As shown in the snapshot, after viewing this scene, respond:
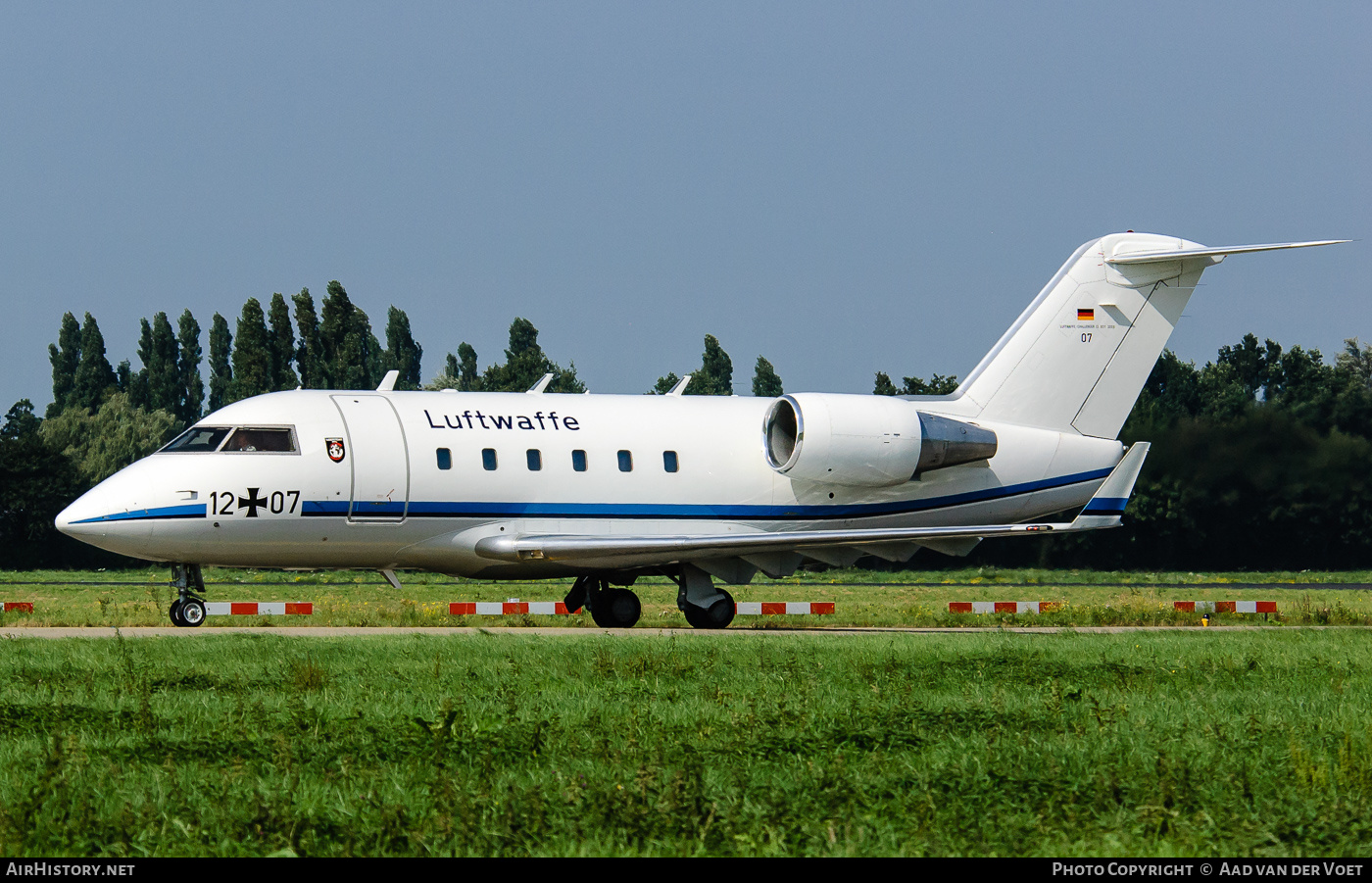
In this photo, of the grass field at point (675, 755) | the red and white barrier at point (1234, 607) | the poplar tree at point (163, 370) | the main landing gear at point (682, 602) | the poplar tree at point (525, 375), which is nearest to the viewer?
the grass field at point (675, 755)

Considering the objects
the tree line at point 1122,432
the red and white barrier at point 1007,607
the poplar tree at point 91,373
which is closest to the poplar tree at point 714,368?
the tree line at point 1122,432

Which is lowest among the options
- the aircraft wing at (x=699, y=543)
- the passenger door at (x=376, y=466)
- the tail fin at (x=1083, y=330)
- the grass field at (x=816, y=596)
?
the grass field at (x=816, y=596)

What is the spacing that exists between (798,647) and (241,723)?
856 cm

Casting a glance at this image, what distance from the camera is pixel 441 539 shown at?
23.0m

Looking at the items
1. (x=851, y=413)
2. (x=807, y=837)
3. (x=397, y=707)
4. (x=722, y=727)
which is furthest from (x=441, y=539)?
(x=807, y=837)

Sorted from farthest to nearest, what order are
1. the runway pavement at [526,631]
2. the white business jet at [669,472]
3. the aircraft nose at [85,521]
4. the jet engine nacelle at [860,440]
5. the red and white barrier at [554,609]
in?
the red and white barrier at [554,609], the jet engine nacelle at [860,440], the white business jet at [669,472], the aircraft nose at [85,521], the runway pavement at [526,631]

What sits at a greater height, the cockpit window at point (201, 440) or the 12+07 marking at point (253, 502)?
the cockpit window at point (201, 440)

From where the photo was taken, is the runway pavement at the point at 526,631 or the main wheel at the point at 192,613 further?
the main wheel at the point at 192,613

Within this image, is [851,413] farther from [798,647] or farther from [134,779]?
[134,779]

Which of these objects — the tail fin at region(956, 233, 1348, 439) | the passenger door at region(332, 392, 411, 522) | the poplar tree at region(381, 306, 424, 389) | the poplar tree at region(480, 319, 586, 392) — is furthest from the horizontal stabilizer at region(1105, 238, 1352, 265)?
the poplar tree at region(381, 306, 424, 389)

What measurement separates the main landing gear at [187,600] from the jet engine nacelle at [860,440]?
908 cm

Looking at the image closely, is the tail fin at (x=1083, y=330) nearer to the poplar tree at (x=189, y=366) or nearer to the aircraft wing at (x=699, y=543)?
the aircraft wing at (x=699, y=543)

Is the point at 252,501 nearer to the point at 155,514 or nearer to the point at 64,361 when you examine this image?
the point at 155,514

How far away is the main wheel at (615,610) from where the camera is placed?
24.8 metres
